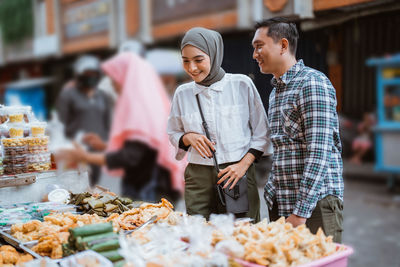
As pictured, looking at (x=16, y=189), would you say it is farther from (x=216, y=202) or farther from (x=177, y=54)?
(x=177, y=54)

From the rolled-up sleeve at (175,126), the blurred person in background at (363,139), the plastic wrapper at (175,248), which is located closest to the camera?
the plastic wrapper at (175,248)

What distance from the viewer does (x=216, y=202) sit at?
102 inches

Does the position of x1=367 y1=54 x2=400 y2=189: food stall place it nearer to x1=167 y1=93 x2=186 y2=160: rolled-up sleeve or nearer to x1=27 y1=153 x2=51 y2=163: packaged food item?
x1=167 y1=93 x2=186 y2=160: rolled-up sleeve

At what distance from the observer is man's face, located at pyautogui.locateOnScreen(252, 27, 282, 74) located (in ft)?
7.42

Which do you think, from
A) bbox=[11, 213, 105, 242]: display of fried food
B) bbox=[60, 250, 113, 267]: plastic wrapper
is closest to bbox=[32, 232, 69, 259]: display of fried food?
bbox=[11, 213, 105, 242]: display of fried food

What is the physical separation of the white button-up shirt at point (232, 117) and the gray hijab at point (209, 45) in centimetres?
5

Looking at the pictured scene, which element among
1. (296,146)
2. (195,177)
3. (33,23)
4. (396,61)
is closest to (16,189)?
(195,177)

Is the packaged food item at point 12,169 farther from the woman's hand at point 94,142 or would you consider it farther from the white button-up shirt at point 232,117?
the woman's hand at point 94,142

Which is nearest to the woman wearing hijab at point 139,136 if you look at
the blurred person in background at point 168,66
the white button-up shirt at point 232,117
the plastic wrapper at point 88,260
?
the white button-up shirt at point 232,117

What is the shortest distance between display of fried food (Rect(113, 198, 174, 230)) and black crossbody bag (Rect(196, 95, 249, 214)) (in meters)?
0.33

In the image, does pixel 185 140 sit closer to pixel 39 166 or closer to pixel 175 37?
pixel 39 166

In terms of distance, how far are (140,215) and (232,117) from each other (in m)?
0.79

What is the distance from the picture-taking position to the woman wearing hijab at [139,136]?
14.4 feet

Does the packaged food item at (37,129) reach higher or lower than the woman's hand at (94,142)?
higher
